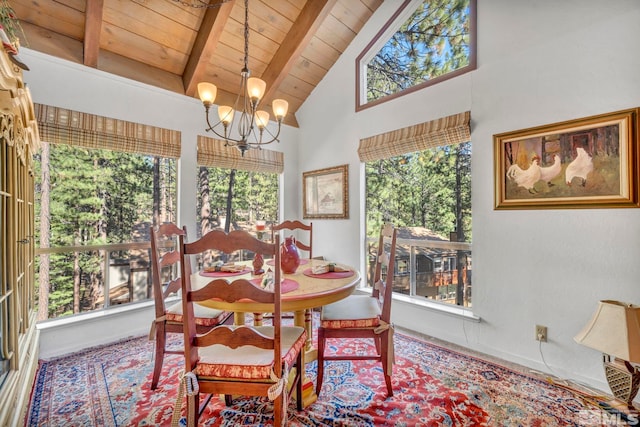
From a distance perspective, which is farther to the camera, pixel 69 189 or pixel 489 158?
pixel 69 189

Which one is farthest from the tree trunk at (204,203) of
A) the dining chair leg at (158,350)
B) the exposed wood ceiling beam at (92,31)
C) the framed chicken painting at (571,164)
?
the framed chicken painting at (571,164)

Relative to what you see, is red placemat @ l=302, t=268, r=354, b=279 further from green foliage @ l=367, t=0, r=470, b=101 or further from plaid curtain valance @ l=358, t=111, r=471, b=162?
green foliage @ l=367, t=0, r=470, b=101

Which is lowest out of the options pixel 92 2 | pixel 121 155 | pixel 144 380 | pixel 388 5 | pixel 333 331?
pixel 144 380

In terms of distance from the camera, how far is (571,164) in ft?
6.76

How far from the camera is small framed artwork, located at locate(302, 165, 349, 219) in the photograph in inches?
144

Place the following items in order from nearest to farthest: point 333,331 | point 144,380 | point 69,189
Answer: point 333,331 → point 144,380 → point 69,189

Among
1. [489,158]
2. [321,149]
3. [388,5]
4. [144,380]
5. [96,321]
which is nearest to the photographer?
[144,380]

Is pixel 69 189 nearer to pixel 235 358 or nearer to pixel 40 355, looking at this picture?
pixel 40 355

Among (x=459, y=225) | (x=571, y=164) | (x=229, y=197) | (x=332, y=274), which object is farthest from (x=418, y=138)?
(x=229, y=197)

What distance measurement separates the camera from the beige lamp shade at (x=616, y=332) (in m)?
1.38

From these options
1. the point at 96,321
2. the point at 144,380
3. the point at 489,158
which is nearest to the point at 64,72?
the point at 96,321

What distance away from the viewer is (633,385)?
149cm

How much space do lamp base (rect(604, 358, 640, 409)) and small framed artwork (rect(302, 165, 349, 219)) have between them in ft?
8.36

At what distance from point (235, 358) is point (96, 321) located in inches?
82.2
